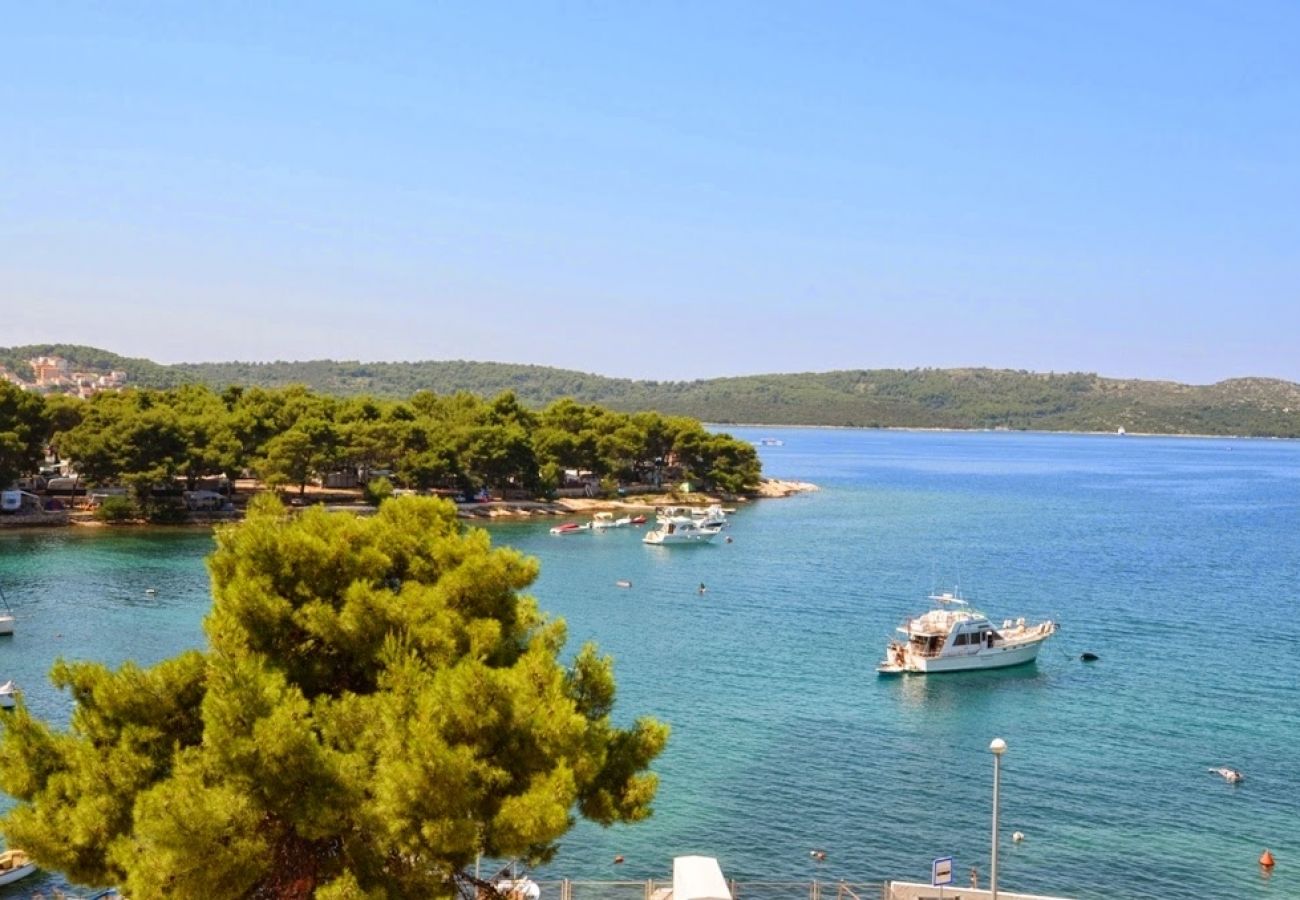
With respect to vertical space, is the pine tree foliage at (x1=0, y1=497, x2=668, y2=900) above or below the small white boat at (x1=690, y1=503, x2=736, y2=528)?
above

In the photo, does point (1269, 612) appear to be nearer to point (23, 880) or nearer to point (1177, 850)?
point (1177, 850)

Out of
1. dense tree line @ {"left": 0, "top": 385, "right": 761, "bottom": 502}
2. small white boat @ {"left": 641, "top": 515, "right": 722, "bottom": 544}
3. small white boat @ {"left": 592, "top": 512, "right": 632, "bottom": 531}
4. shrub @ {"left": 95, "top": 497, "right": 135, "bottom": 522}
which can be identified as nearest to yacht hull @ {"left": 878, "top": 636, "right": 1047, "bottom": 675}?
small white boat @ {"left": 641, "top": 515, "right": 722, "bottom": 544}

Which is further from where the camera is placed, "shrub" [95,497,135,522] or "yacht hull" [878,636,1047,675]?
"shrub" [95,497,135,522]

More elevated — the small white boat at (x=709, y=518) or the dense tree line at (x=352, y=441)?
the dense tree line at (x=352, y=441)

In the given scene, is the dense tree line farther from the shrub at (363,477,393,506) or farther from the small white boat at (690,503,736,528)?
the small white boat at (690,503,736,528)

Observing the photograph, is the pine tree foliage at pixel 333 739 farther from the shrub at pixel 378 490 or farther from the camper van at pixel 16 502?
the camper van at pixel 16 502

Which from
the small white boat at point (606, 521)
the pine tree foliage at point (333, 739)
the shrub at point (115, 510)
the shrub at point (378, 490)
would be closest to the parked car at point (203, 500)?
the shrub at point (115, 510)

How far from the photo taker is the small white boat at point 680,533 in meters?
81.5

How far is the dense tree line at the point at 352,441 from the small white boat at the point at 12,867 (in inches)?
2276

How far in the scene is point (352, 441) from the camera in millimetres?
90938

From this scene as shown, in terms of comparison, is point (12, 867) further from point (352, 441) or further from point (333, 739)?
point (352, 441)

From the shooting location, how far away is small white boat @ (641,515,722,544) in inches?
3209

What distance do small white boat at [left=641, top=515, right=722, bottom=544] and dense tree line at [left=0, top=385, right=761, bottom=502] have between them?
1907cm

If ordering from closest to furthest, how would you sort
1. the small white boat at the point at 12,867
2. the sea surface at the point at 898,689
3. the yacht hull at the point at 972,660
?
the small white boat at the point at 12,867 → the sea surface at the point at 898,689 → the yacht hull at the point at 972,660
